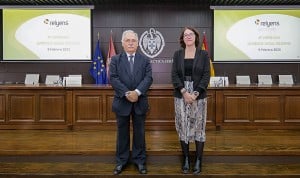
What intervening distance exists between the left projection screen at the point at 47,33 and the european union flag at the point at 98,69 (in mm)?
237

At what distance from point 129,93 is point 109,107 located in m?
2.86

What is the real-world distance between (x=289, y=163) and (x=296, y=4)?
14.2 feet

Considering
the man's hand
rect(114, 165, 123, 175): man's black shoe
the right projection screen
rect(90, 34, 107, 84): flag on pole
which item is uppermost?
the right projection screen

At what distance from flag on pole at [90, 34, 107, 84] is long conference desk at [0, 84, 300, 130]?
93 cm

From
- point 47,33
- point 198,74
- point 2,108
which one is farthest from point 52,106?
point 198,74

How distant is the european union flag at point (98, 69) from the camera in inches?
311

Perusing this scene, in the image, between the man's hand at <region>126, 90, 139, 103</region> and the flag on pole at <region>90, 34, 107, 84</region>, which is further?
the flag on pole at <region>90, 34, 107, 84</region>

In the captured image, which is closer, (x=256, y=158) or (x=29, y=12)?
(x=256, y=158)

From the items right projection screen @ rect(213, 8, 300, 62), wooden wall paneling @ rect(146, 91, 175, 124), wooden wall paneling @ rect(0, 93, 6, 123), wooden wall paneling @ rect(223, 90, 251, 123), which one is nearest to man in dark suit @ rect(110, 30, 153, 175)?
wooden wall paneling @ rect(146, 91, 175, 124)

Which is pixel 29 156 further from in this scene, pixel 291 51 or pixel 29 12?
pixel 291 51

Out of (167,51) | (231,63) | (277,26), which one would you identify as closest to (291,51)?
(277,26)

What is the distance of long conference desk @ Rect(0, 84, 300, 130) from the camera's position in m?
6.98

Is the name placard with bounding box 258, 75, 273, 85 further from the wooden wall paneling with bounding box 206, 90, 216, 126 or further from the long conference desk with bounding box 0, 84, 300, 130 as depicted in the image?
the wooden wall paneling with bounding box 206, 90, 216, 126

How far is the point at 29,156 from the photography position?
195 inches
